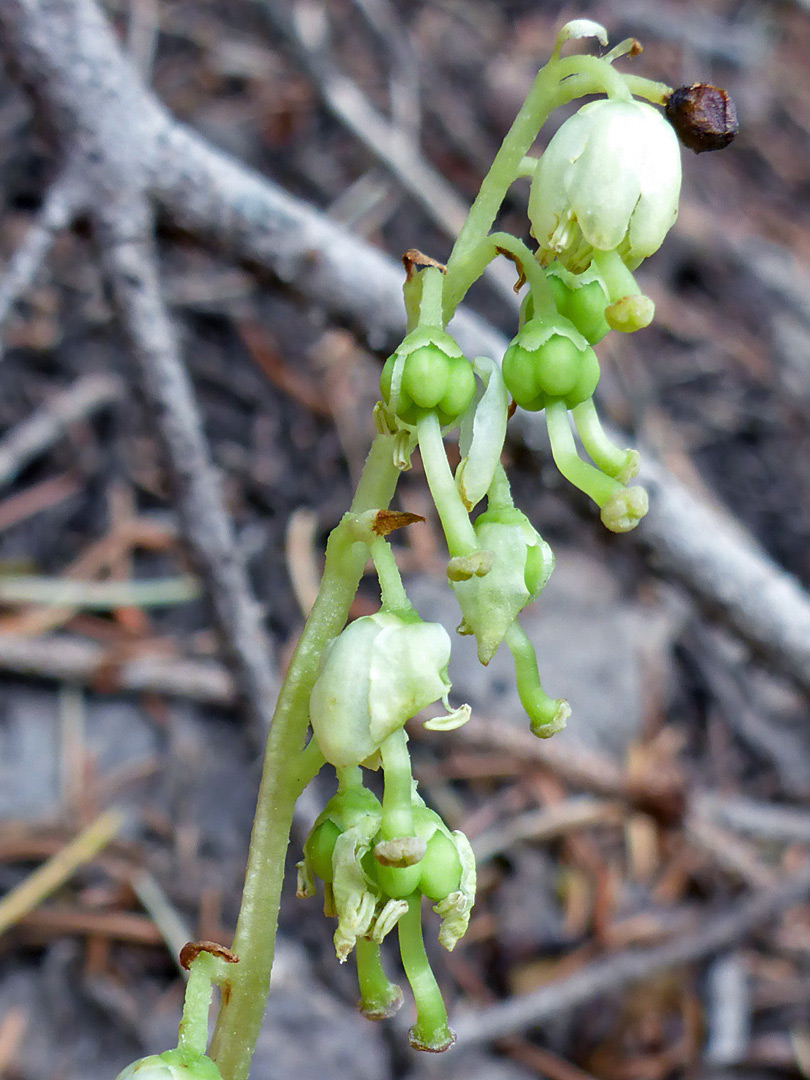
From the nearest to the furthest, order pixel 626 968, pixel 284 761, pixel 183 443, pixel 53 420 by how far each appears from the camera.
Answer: pixel 284 761 → pixel 183 443 → pixel 626 968 → pixel 53 420

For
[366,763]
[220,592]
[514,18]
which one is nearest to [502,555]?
[366,763]

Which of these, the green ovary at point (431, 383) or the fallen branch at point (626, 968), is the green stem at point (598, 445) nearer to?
the green ovary at point (431, 383)

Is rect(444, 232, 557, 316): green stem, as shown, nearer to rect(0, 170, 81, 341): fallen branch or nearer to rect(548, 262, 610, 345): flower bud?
rect(548, 262, 610, 345): flower bud

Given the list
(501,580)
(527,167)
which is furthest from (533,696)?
(527,167)

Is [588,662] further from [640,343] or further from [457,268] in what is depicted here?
[457,268]

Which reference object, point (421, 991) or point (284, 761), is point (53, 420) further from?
point (421, 991)

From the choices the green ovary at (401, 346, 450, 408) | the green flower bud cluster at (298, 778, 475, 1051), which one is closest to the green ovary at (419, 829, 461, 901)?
the green flower bud cluster at (298, 778, 475, 1051)
